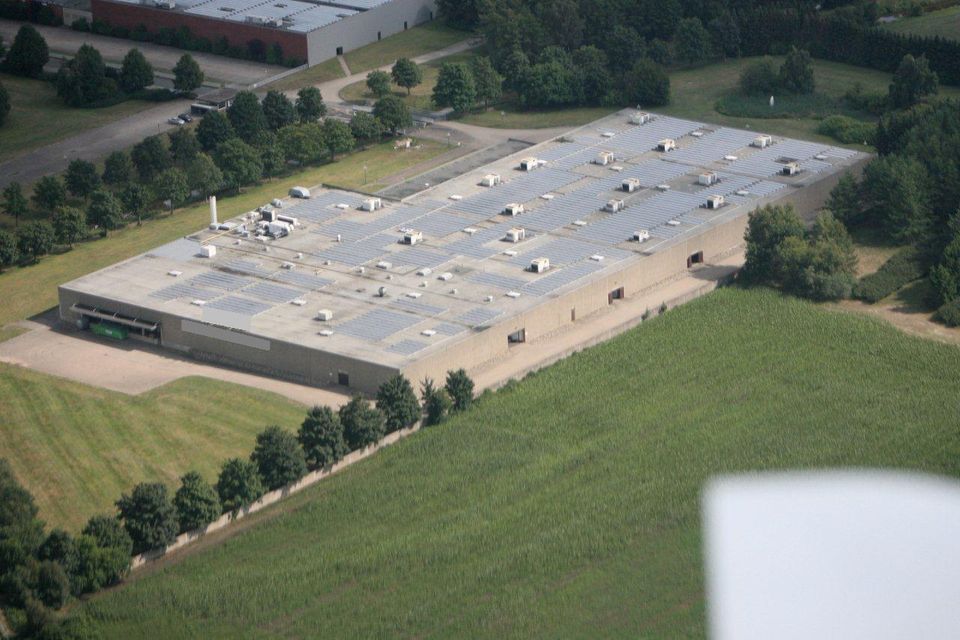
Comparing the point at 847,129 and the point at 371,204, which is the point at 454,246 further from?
the point at 847,129

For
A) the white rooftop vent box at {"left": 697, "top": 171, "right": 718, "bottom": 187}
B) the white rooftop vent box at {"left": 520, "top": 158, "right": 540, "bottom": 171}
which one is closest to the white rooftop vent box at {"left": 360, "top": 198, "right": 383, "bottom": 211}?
the white rooftop vent box at {"left": 520, "top": 158, "right": 540, "bottom": 171}

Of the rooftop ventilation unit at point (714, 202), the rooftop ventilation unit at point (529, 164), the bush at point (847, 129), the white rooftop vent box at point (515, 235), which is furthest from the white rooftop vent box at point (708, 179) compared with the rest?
the bush at point (847, 129)

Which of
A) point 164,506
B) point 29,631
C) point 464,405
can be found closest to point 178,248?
point 464,405

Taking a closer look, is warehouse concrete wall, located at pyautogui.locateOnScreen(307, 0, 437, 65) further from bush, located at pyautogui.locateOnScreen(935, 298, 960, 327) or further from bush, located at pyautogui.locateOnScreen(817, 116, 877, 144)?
bush, located at pyautogui.locateOnScreen(935, 298, 960, 327)

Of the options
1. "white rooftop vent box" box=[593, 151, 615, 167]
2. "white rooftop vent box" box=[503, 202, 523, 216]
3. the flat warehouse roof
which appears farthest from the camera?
"white rooftop vent box" box=[593, 151, 615, 167]

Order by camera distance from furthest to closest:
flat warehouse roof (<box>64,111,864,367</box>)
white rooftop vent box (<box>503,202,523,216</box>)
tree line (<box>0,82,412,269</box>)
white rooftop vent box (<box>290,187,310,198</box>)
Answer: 1. white rooftop vent box (<box>290,187,310,198</box>)
2. tree line (<box>0,82,412,269</box>)
3. white rooftop vent box (<box>503,202,523,216</box>)
4. flat warehouse roof (<box>64,111,864,367</box>)

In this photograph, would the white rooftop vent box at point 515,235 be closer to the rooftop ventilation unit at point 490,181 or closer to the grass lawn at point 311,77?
the rooftop ventilation unit at point 490,181

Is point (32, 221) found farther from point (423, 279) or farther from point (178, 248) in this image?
point (423, 279)
